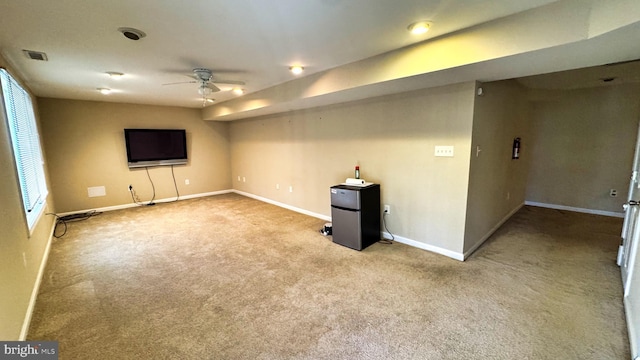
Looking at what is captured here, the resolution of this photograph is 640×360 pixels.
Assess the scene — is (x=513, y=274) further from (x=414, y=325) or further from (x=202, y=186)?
(x=202, y=186)

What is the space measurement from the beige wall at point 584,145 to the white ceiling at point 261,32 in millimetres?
3565

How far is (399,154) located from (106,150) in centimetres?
588

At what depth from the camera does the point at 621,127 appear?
4.43 metres

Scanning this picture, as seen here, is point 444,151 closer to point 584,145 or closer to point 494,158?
point 494,158

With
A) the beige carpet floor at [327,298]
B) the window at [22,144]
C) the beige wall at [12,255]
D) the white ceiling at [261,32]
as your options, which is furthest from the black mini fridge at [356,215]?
the window at [22,144]

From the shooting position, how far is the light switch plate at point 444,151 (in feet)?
9.89

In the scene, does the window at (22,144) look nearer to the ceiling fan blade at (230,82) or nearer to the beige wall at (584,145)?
the ceiling fan blade at (230,82)

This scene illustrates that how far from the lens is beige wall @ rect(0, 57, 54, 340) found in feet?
5.64

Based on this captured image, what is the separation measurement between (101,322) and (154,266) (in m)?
0.97

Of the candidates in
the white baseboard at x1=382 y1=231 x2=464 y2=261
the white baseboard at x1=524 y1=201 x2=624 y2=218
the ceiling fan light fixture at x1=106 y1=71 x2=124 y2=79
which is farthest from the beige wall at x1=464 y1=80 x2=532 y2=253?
the ceiling fan light fixture at x1=106 y1=71 x2=124 y2=79

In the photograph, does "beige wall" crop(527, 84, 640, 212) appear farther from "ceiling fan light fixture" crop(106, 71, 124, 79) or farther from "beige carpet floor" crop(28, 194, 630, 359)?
"ceiling fan light fixture" crop(106, 71, 124, 79)

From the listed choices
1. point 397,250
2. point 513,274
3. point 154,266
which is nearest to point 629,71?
point 513,274

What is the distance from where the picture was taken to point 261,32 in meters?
2.14

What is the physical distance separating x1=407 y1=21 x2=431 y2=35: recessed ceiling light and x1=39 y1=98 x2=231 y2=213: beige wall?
588 cm
